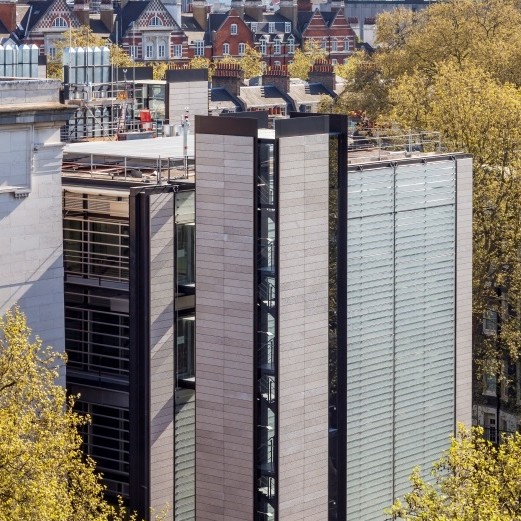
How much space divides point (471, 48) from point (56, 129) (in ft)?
173

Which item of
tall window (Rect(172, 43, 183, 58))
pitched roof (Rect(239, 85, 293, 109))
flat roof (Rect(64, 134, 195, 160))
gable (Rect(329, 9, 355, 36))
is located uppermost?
gable (Rect(329, 9, 355, 36))

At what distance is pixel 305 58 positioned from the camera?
155m

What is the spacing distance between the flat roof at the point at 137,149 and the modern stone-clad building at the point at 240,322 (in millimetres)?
1815

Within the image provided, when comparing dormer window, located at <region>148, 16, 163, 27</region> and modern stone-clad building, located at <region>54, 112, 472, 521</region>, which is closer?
modern stone-clad building, located at <region>54, 112, 472, 521</region>

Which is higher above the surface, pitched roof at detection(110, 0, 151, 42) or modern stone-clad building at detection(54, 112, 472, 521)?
pitched roof at detection(110, 0, 151, 42)

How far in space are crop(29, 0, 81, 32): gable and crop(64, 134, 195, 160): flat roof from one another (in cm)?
10059

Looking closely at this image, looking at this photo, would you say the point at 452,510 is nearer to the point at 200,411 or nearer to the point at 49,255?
the point at 200,411

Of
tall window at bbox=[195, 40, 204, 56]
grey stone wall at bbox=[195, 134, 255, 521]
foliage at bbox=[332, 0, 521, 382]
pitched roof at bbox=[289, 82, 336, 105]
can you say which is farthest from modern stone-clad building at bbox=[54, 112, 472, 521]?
tall window at bbox=[195, 40, 204, 56]

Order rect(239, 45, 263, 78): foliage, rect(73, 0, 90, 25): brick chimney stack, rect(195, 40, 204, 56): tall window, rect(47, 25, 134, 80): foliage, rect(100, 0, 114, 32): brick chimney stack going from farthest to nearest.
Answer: rect(195, 40, 204, 56): tall window → rect(100, 0, 114, 32): brick chimney stack → rect(73, 0, 90, 25): brick chimney stack → rect(239, 45, 263, 78): foliage → rect(47, 25, 134, 80): foliage

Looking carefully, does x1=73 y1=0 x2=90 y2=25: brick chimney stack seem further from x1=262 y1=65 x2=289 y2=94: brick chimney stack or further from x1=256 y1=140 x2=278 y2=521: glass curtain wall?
x1=256 y1=140 x2=278 y2=521: glass curtain wall

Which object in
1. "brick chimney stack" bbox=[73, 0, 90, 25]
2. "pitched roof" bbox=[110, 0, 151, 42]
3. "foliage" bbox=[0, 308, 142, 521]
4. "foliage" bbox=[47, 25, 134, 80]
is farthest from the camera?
"pitched roof" bbox=[110, 0, 151, 42]

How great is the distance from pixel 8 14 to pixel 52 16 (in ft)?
13.3

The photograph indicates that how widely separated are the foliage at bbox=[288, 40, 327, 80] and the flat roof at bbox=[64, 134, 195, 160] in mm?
89305

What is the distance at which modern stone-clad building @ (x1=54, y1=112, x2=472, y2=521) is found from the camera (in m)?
42.2
